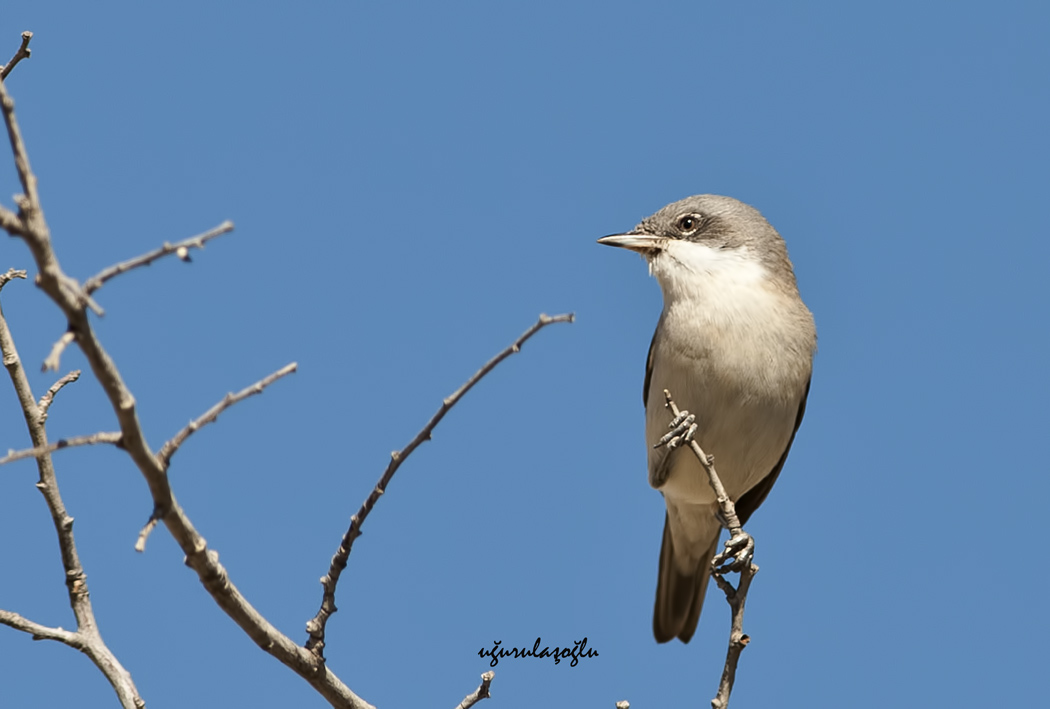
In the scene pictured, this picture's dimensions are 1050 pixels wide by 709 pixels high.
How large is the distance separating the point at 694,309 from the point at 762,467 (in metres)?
1.33

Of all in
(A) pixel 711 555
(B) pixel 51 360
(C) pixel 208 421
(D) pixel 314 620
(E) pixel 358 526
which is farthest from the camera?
(A) pixel 711 555

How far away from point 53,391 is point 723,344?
12.9ft

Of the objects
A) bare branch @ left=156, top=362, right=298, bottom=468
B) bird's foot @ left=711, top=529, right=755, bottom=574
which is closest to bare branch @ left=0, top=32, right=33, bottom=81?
bare branch @ left=156, top=362, right=298, bottom=468

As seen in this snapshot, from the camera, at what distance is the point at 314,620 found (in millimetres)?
3578

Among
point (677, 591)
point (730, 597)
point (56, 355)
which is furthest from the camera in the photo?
point (677, 591)

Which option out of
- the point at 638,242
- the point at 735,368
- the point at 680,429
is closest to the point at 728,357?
the point at 735,368

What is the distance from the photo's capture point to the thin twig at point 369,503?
10.1 feet

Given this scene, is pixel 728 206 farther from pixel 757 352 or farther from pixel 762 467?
pixel 762 467

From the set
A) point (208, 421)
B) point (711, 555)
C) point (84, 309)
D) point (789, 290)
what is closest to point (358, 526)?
point (208, 421)

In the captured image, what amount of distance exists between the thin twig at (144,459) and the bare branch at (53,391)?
1.03 meters

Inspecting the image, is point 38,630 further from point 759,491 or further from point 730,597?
point 759,491

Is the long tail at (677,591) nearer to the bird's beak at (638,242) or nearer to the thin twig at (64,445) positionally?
the bird's beak at (638,242)

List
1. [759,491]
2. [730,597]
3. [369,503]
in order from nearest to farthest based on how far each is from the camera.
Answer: [369,503]
[730,597]
[759,491]

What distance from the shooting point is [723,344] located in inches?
257
